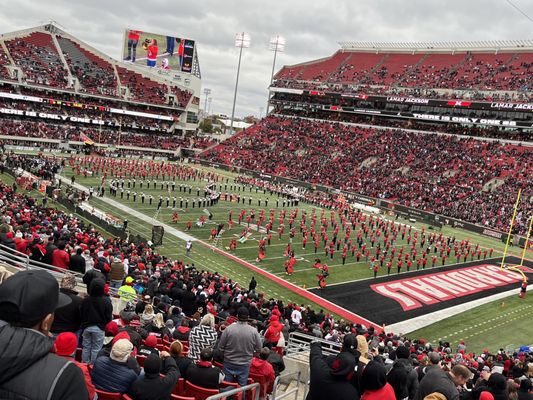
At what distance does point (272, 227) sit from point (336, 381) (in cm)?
2713

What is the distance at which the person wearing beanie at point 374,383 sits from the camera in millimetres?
3684

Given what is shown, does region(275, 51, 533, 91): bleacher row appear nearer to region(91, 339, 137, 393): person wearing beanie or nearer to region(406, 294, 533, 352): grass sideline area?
region(406, 294, 533, 352): grass sideline area

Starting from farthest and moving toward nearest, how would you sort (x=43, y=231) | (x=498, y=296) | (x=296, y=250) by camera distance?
(x=296, y=250), (x=498, y=296), (x=43, y=231)

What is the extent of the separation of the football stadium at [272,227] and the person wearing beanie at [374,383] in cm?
2

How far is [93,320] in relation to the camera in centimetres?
497

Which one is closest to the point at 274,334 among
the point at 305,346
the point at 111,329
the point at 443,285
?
the point at 305,346

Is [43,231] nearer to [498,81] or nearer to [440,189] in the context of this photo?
[440,189]

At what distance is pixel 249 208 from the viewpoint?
36562mm

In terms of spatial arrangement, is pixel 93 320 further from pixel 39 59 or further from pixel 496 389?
pixel 39 59

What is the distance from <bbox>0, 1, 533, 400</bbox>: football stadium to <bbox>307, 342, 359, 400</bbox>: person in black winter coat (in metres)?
0.02

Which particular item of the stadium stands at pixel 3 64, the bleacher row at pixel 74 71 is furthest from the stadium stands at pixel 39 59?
the stadium stands at pixel 3 64

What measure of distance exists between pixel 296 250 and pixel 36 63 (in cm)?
5234

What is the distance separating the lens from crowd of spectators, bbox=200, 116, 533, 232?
143 ft

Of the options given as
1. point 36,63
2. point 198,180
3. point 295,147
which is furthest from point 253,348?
point 36,63
